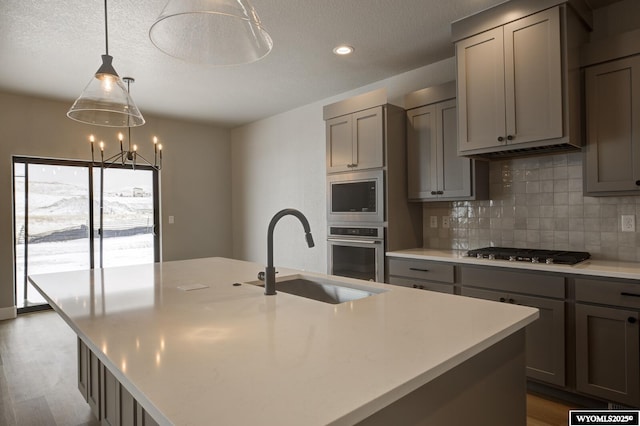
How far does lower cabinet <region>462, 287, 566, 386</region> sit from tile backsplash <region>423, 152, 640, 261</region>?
0.62 meters

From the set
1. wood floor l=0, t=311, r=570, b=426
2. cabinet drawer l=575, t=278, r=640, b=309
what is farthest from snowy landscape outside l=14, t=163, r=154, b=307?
cabinet drawer l=575, t=278, r=640, b=309

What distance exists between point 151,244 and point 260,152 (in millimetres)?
2100

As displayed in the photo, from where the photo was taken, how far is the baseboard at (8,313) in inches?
174

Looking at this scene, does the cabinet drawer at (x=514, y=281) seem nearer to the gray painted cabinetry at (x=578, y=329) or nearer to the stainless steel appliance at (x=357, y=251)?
the gray painted cabinetry at (x=578, y=329)

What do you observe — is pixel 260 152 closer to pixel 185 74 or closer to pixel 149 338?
pixel 185 74

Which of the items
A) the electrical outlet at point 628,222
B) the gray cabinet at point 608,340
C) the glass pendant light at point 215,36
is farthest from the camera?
the electrical outlet at point 628,222

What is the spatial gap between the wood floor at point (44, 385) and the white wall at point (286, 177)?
8.62 ft

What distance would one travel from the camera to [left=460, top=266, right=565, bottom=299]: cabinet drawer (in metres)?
2.35

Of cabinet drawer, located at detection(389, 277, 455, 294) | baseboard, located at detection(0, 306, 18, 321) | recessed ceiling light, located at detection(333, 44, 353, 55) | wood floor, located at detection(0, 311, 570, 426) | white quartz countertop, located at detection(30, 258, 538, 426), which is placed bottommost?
wood floor, located at detection(0, 311, 570, 426)

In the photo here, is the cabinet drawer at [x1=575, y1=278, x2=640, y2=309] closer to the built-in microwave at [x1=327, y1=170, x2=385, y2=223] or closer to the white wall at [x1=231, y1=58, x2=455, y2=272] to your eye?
the built-in microwave at [x1=327, y1=170, x2=385, y2=223]

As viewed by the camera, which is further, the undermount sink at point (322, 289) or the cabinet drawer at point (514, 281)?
the cabinet drawer at point (514, 281)

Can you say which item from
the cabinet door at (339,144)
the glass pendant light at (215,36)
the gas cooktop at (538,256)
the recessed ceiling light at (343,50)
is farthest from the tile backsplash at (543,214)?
the glass pendant light at (215,36)

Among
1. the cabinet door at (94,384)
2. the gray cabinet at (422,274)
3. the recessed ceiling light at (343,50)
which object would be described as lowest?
the cabinet door at (94,384)

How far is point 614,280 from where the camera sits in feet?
7.05
